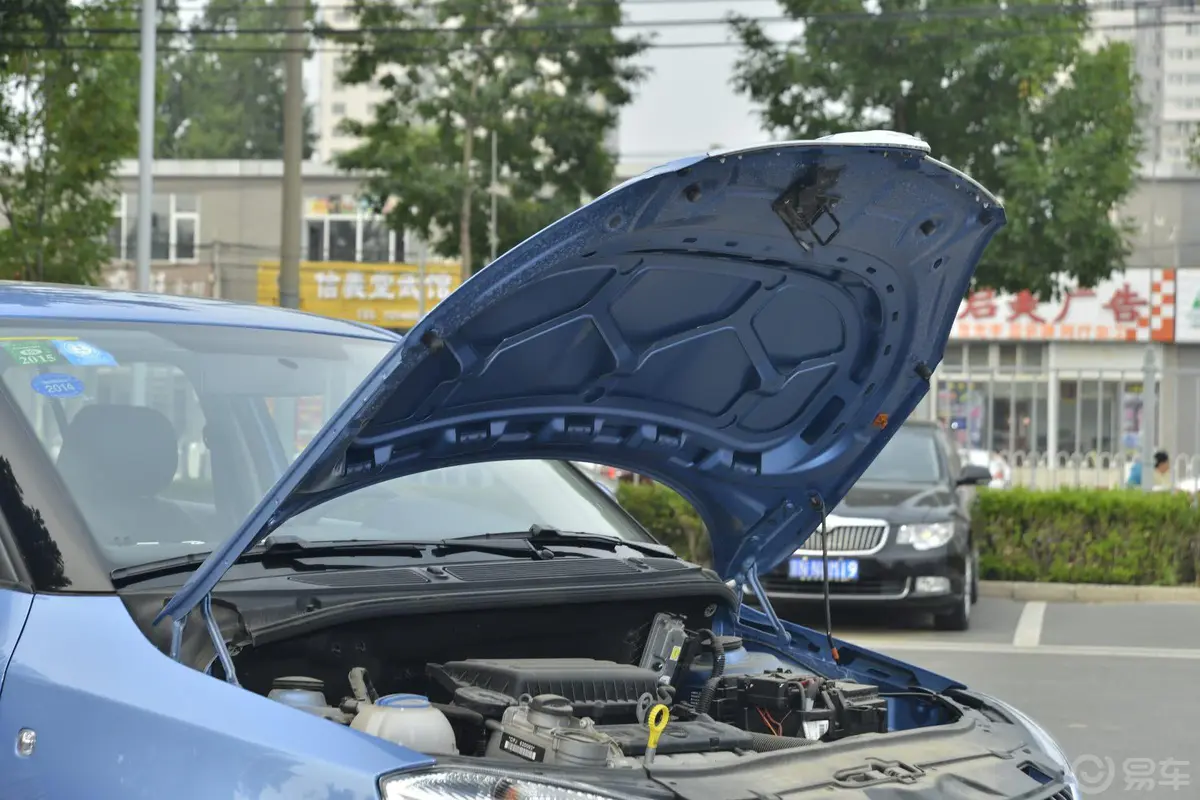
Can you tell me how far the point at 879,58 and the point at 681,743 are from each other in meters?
17.4

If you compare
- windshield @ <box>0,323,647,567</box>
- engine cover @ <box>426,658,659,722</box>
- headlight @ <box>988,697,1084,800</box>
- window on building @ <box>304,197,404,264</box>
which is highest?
window on building @ <box>304,197,404,264</box>

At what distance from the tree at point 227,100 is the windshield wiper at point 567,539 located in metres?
72.7

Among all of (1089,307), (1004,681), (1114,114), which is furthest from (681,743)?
(1089,307)

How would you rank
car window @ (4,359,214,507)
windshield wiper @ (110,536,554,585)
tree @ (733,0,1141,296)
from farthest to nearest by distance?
tree @ (733,0,1141,296) → car window @ (4,359,214,507) → windshield wiper @ (110,536,554,585)

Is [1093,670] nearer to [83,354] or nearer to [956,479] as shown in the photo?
[956,479]

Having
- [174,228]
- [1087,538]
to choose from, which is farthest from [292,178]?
[174,228]

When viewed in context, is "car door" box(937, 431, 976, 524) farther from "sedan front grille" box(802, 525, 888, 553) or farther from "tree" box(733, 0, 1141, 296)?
"tree" box(733, 0, 1141, 296)

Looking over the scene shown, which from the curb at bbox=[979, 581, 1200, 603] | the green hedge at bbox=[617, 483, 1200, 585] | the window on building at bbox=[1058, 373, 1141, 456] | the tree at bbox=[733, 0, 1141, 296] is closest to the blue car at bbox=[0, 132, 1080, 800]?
the green hedge at bbox=[617, 483, 1200, 585]

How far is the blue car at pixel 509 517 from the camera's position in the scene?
2840 mm

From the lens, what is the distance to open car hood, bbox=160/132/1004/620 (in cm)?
298

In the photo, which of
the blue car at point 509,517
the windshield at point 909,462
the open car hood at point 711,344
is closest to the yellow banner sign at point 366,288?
the windshield at point 909,462

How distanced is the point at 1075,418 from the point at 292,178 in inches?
367

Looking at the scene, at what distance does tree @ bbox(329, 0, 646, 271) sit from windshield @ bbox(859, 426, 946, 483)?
13650 millimetres

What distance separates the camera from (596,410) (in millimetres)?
3928
